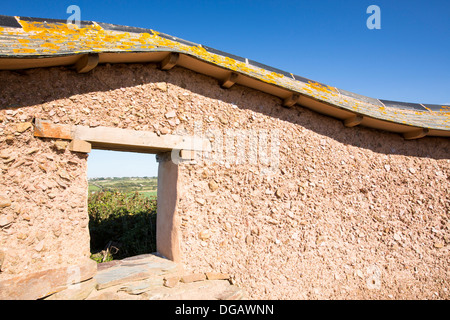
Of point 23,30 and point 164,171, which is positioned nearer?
point 23,30

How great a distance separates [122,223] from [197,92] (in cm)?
418

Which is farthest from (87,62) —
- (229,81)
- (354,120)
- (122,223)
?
(122,223)

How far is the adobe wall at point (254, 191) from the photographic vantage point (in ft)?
9.20

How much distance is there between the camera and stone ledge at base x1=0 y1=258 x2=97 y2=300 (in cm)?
256

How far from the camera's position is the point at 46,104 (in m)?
2.92

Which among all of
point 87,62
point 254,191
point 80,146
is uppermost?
point 87,62

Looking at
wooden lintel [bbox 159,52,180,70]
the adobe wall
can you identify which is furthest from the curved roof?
the adobe wall

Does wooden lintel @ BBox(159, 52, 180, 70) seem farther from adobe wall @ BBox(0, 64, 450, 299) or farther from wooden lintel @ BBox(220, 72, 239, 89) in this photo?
wooden lintel @ BBox(220, 72, 239, 89)

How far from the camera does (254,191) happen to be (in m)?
4.01

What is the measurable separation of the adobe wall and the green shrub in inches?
96.2

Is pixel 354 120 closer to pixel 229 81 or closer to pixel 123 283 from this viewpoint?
pixel 229 81

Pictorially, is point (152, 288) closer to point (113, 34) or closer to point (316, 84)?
point (113, 34)

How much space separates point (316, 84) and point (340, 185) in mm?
2018
